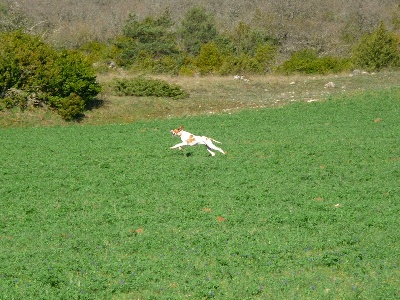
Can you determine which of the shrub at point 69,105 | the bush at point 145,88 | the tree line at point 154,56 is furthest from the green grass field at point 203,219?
the bush at point 145,88

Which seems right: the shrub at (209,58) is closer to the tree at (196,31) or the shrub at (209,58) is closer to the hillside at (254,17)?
the tree at (196,31)

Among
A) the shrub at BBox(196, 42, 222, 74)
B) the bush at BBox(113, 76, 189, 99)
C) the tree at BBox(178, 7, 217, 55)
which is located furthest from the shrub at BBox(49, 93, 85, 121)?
the tree at BBox(178, 7, 217, 55)

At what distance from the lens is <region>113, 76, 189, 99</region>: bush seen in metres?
36.8

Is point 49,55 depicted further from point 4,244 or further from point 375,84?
point 4,244

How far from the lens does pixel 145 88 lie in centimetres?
3709

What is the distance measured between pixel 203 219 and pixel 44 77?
22398mm

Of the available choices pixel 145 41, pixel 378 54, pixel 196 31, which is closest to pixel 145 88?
pixel 145 41

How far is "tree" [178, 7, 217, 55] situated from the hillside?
19.0ft

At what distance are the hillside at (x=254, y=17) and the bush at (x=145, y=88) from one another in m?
24.5

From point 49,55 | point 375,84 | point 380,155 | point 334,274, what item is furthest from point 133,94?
point 334,274

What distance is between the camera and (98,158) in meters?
20.1

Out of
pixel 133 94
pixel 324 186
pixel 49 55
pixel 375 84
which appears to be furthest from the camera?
pixel 375 84

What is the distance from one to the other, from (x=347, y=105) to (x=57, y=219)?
21219 millimetres

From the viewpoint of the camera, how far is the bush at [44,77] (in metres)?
32.2
